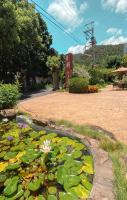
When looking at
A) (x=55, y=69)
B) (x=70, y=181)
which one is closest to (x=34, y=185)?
(x=70, y=181)

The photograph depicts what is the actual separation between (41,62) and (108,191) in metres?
32.9

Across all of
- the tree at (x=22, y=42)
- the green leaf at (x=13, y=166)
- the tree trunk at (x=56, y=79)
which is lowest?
the tree trunk at (x=56, y=79)

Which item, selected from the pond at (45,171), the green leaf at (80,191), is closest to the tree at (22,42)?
the pond at (45,171)

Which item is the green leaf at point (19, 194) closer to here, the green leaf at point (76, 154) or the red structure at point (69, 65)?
the green leaf at point (76, 154)

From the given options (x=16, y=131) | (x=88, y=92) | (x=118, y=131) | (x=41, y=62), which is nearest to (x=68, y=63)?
(x=88, y=92)

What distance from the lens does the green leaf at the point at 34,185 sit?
13.6 feet

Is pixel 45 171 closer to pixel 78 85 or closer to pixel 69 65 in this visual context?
pixel 78 85

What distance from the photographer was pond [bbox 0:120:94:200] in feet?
13.4

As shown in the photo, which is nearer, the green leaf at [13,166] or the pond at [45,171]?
the pond at [45,171]

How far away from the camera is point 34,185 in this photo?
4.22 m

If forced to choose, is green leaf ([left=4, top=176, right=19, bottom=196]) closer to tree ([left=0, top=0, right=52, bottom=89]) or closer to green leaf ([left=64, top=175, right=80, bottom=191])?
green leaf ([left=64, top=175, right=80, bottom=191])

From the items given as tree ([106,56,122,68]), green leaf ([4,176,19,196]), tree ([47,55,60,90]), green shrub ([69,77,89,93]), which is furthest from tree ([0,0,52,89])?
tree ([106,56,122,68])

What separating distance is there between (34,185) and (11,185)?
326 mm

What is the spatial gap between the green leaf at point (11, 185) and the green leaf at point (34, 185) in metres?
0.20
